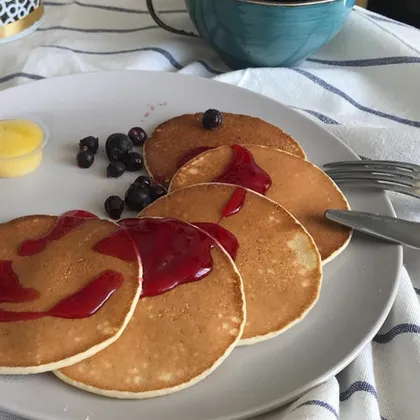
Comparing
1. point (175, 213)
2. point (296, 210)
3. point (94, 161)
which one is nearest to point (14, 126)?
point (94, 161)

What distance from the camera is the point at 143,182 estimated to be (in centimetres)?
123

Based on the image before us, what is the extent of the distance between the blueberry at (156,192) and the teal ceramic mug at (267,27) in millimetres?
498

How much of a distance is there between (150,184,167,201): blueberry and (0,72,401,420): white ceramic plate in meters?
0.08

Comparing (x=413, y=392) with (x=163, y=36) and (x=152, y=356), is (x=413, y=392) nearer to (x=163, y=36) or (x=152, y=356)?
(x=152, y=356)

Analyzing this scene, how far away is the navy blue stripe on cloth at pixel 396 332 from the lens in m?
1.04

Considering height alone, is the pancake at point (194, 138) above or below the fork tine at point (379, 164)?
below

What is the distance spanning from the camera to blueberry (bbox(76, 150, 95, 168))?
132cm

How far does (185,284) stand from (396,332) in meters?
0.35

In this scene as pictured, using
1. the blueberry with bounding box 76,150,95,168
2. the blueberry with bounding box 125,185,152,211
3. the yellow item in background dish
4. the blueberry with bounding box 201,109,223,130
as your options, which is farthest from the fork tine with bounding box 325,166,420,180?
the yellow item in background dish

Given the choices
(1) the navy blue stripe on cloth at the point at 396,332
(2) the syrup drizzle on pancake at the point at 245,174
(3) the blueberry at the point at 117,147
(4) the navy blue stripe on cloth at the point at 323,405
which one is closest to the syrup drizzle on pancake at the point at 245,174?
(2) the syrup drizzle on pancake at the point at 245,174

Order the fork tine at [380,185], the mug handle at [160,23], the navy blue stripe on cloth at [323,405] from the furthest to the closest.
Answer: the mug handle at [160,23] → the fork tine at [380,185] → the navy blue stripe on cloth at [323,405]

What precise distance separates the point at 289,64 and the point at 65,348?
40.4 inches

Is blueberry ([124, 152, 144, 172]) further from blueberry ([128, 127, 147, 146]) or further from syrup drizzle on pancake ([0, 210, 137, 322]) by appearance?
syrup drizzle on pancake ([0, 210, 137, 322])

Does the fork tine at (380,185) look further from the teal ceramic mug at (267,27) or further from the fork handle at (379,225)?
the teal ceramic mug at (267,27)
